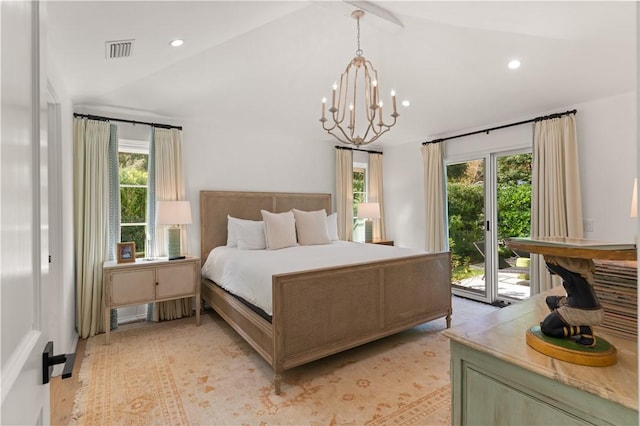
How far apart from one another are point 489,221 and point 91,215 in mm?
4911

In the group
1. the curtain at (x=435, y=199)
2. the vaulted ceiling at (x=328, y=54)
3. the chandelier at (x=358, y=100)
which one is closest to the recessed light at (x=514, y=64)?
the vaulted ceiling at (x=328, y=54)

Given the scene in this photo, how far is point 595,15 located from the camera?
7.27ft

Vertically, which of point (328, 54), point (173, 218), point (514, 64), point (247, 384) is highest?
point (328, 54)

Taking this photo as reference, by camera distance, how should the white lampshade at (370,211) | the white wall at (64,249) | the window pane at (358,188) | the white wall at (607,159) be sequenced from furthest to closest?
the window pane at (358,188) < the white lampshade at (370,211) < the white wall at (607,159) < the white wall at (64,249)

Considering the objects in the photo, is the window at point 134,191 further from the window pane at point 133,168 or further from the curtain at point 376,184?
the curtain at point 376,184

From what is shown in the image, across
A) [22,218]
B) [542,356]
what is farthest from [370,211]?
[22,218]

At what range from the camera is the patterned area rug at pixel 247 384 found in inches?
79.6

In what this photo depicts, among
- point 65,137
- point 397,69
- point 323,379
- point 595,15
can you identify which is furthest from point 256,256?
point 595,15

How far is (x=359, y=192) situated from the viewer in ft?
18.9

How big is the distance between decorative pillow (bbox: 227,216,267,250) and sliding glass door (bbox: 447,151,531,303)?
9.62 ft

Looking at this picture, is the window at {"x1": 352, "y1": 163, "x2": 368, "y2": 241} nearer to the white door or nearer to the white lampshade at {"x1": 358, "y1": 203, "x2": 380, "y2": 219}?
the white lampshade at {"x1": 358, "y1": 203, "x2": 380, "y2": 219}

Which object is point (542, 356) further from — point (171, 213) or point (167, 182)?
point (167, 182)

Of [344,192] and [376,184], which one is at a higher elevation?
[376,184]

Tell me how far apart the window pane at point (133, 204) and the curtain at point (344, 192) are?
9.32 ft
